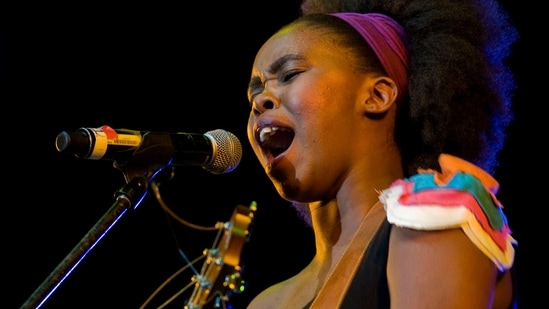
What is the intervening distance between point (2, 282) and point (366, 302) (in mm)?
2997

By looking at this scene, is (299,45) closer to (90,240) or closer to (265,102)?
(265,102)

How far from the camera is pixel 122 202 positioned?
205 centimetres

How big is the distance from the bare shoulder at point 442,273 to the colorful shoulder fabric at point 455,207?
2 centimetres

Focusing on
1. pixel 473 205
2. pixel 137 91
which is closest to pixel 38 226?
pixel 137 91

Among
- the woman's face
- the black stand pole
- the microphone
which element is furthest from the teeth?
the black stand pole

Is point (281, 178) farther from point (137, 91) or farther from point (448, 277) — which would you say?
point (137, 91)

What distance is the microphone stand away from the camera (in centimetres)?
191

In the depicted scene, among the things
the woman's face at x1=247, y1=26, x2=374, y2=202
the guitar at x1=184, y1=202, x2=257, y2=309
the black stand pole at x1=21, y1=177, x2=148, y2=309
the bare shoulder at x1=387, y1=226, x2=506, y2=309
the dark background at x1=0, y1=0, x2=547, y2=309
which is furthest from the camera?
the dark background at x1=0, y1=0, x2=547, y2=309

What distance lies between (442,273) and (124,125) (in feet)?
10.3

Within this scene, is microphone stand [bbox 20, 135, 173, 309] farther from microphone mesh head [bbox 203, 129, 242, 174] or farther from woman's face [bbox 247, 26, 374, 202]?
woman's face [bbox 247, 26, 374, 202]

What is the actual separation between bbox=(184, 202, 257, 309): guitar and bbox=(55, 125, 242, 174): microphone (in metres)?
0.17

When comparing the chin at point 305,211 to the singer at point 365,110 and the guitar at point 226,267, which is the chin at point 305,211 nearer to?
the singer at point 365,110

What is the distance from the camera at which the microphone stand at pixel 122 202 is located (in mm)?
1914

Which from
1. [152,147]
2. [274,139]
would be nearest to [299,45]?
[274,139]
